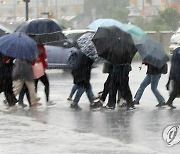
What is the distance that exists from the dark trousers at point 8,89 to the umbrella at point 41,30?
3.99 feet

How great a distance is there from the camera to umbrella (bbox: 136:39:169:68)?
53.7 feet

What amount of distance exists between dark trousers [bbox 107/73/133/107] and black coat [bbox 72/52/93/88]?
60cm

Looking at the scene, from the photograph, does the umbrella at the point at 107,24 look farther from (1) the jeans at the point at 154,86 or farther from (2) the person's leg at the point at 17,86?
(2) the person's leg at the point at 17,86

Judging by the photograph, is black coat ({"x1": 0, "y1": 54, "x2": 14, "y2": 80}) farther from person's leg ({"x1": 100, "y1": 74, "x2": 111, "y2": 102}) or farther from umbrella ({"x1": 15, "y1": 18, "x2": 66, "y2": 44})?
person's leg ({"x1": 100, "y1": 74, "x2": 111, "y2": 102})

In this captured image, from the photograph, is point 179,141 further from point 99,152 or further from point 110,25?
point 110,25

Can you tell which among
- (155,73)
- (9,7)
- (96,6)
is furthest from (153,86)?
(9,7)

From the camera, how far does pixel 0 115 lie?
1518 cm

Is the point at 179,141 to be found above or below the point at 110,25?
below

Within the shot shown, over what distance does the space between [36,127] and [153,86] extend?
14.2ft

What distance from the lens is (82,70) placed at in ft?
53.5

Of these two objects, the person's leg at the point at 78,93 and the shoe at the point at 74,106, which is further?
the person's leg at the point at 78,93

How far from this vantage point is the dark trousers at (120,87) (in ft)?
52.8

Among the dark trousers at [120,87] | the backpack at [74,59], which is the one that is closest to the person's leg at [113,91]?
the dark trousers at [120,87]

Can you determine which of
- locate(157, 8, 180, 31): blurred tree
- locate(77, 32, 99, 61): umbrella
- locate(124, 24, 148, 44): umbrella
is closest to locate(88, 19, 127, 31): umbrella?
locate(124, 24, 148, 44): umbrella
